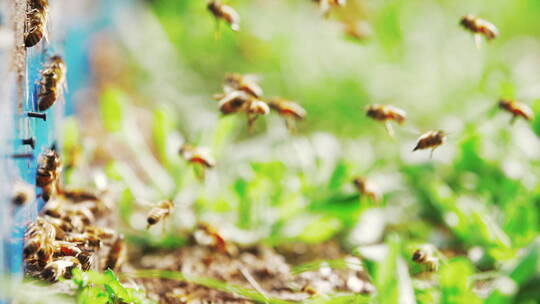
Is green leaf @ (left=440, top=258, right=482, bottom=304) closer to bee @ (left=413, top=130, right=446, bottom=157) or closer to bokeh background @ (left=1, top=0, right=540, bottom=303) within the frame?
bokeh background @ (left=1, top=0, right=540, bottom=303)

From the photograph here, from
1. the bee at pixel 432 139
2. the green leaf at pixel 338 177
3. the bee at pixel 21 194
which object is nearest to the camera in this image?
the bee at pixel 21 194

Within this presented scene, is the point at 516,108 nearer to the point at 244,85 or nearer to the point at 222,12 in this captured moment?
the point at 244,85

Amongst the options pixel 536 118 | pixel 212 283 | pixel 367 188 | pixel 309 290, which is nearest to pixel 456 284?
pixel 309 290

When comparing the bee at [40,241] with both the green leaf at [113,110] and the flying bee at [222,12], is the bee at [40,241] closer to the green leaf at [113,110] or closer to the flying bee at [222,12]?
the flying bee at [222,12]

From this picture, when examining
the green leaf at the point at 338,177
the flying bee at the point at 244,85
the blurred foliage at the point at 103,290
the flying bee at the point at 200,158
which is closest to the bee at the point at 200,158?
the flying bee at the point at 200,158

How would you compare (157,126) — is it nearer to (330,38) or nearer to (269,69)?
(269,69)
